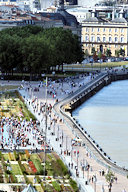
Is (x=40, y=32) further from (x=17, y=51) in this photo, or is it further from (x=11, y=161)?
(x=11, y=161)

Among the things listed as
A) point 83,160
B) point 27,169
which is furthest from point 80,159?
point 27,169

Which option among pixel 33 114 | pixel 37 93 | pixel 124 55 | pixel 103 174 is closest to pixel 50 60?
pixel 37 93

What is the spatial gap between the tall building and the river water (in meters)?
58.8

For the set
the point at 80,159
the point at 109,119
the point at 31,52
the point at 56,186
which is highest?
the point at 56,186

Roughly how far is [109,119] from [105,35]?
323 feet

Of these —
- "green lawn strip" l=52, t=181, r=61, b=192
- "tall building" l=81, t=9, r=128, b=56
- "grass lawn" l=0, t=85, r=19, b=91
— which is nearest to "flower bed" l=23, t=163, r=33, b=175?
"green lawn strip" l=52, t=181, r=61, b=192

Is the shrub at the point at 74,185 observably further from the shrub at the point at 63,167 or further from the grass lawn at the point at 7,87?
the grass lawn at the point at 7,87

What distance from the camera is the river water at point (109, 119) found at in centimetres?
8125

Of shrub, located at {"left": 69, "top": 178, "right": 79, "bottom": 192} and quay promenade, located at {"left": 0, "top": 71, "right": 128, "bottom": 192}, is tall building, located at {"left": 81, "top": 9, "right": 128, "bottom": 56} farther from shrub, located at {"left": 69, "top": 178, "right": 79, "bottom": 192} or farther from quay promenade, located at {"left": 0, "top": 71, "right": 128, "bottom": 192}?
shrub, located at {"left": 69, "top": 178, "right": 79, "bottom": 192}

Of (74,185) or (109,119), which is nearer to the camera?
(74,185)

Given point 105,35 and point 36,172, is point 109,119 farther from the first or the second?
point 105,35

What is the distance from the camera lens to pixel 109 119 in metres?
100

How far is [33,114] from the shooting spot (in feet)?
319

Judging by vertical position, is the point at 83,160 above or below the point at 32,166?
below
